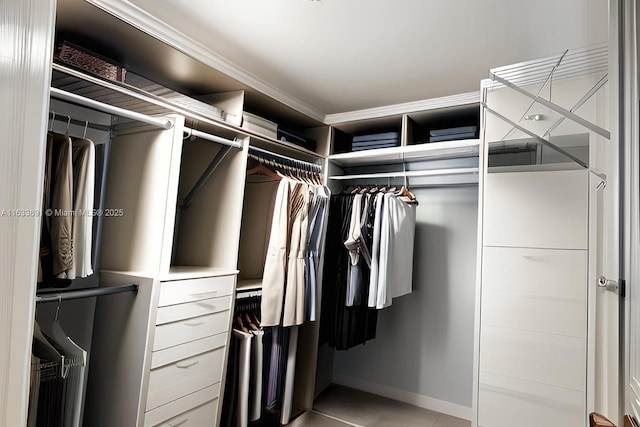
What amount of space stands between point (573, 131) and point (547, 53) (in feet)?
2.68

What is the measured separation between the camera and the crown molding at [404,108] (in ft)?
7.42

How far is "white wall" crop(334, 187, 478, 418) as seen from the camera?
2652 mm

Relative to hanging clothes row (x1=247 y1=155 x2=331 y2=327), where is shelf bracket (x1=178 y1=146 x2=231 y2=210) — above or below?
above

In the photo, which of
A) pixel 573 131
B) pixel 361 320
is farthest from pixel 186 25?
pixel 361 320

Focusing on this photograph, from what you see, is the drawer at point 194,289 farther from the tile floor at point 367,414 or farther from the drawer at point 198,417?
the tile floor at point 367,414

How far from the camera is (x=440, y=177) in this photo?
2.68m

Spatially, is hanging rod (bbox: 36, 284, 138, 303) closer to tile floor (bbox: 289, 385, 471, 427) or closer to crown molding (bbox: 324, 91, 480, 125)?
tile floor (bbox: 289, 385, 471, 427)

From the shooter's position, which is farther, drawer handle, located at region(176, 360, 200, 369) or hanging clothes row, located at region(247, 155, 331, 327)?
hanging clothes row, located at region(247, 155, 331, 327)

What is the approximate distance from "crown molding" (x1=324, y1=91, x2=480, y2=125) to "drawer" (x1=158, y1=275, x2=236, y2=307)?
148cm

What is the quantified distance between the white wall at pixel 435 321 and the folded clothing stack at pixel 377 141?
521 mm

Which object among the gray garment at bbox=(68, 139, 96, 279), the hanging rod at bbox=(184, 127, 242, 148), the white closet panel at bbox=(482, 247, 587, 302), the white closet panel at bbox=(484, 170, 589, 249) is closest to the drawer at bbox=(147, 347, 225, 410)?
the gray garment at bbox=(68, 139, 96, 279)

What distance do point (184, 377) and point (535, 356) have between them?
1.69 metres

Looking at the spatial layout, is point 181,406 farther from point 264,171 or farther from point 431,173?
point 431,173

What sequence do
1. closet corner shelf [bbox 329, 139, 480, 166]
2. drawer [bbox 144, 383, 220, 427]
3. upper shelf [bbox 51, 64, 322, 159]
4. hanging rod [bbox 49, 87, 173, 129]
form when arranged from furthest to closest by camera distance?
closet corner shelf [bbox 329, 139, 480, 166] → drawer [bbox 144, 383, 220, 427] → upper shelf [bbox 51, 64, 322, 159] → hanging rod [bbox 49, 87, 173, 129]
